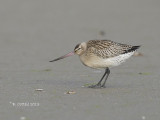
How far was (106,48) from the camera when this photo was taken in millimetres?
11234

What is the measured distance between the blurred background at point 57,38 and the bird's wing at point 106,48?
82cm

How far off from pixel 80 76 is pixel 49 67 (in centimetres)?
134

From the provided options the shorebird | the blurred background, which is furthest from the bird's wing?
the blurred background

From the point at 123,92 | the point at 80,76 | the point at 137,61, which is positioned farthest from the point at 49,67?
the point at 123,92

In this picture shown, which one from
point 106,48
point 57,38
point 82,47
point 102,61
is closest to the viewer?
point 102,61

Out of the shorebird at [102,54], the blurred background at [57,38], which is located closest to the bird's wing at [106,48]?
the shorebird at [102,54]

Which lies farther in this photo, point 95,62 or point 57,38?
point 57,38

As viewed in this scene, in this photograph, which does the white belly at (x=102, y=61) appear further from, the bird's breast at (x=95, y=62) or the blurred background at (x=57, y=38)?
the blurred background at (x=57, y=38)

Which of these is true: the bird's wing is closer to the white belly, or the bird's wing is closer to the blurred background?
the white belly

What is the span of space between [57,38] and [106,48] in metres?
5.59

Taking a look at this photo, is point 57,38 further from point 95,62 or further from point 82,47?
point 95,62

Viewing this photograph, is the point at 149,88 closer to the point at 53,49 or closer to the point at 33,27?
the point at 53,49

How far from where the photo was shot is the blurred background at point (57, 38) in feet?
35.1

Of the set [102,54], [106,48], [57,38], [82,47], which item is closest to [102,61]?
[102,54]
